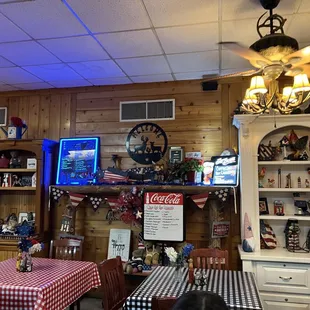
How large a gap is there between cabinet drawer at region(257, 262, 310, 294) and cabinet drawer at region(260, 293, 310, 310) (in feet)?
0.22

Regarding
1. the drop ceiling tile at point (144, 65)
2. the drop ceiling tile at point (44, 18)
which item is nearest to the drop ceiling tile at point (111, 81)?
the drop ceiling tile at point (144, 65)

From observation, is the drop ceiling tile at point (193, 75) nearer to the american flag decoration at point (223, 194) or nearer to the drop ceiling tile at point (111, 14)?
the drop ceiling tile at point (111, 14)

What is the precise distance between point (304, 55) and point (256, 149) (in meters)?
1.66

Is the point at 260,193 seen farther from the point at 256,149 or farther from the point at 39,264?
the point at 39,264

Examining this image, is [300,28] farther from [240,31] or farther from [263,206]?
[263,206]

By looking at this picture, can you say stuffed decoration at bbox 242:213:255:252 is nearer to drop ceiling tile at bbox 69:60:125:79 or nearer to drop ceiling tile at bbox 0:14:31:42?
drop ceiling tile at bbox 69:60:125:79

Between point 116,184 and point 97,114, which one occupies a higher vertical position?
point 97,114

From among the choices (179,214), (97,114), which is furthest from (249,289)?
(97,114)

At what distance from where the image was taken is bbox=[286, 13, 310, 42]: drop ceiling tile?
255cm

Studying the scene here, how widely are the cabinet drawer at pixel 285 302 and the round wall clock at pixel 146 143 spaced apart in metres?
2.00

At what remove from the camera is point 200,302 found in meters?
1.20

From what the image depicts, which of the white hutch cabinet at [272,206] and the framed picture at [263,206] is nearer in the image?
the white hutch cabinet at [272,206]

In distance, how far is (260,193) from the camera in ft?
12.3

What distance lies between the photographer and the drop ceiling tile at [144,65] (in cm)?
344
